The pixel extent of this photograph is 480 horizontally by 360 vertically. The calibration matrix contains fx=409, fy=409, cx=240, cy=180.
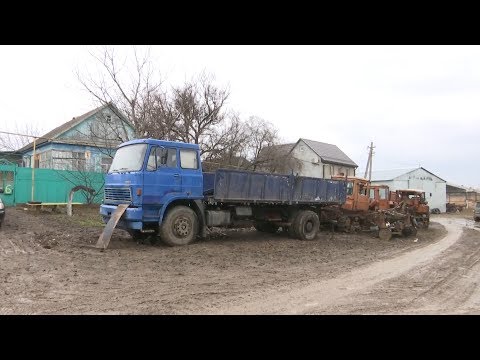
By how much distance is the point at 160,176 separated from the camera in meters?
10.4

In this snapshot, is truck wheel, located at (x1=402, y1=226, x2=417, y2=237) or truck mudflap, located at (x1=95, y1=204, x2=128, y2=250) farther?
truck wheel, located at (x1=402, y1=226, x2=417, y2=237)

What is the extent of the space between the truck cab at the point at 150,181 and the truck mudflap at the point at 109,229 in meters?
0.14

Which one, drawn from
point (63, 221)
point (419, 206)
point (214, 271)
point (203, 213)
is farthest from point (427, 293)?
point (419, 206)

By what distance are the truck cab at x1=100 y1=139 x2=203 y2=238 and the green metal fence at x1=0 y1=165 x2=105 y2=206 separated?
1369 cm

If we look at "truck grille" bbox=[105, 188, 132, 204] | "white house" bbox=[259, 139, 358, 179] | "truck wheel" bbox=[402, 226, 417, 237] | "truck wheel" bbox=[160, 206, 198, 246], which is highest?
"white house" bbox=[259, 139, 358, 179]

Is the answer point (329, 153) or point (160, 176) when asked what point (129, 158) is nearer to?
point (160, 176)

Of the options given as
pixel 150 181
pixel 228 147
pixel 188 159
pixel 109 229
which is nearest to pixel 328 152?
pixel 228 147

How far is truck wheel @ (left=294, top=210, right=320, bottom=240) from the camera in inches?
533

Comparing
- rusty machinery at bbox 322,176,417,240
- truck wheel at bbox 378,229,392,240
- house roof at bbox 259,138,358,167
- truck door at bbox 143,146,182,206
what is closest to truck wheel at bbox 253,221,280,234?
rusty machinery at bbox 322,176,417,240

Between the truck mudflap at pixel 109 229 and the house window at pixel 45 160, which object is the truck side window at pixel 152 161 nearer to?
the truck mudflap at pixel 109 229

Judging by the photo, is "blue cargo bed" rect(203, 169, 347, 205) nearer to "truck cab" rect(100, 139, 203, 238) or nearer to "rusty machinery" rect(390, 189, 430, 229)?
"truck cab" rect(100, 139, 203, 238)

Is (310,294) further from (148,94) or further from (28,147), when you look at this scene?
(28,147)

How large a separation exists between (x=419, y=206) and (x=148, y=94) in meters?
16.0

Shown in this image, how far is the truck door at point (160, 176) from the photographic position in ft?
33.3
